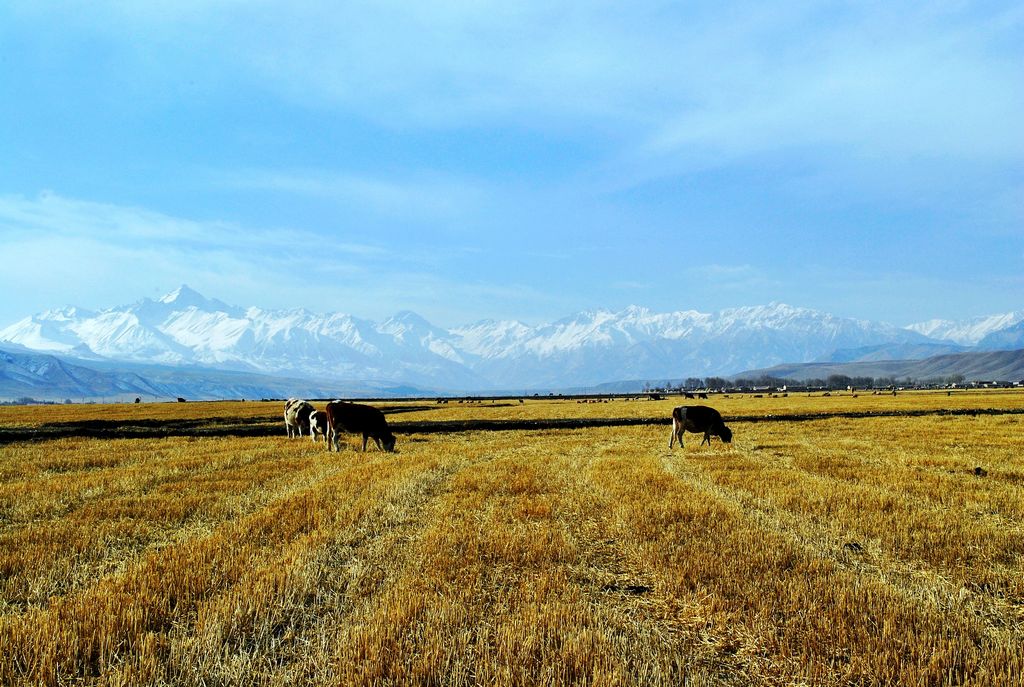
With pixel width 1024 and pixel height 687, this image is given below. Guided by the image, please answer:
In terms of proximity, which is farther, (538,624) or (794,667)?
(538,624)

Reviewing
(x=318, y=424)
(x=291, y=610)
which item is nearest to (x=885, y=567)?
(x=291, y=610)

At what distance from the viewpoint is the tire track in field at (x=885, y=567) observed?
6.78 m

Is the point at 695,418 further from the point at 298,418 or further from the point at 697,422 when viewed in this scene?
the point at 298,418

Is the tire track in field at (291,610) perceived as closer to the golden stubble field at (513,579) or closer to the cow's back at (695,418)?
the golden stubble field at (513,579)

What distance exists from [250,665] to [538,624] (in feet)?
8.93

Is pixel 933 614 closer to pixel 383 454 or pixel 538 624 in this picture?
pixel 538 624

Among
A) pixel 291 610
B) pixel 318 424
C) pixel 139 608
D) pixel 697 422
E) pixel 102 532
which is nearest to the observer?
pixel 139 608

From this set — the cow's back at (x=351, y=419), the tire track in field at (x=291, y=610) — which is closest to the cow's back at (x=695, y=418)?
the cow's back at (x=351, y=419)

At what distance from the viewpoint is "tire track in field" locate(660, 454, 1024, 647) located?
267 inches

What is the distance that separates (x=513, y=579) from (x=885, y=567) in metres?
5.18

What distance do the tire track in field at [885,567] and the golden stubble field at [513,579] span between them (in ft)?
0.16

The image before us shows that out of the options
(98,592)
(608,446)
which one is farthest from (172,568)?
(608,446)

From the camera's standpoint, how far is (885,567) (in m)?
8.45

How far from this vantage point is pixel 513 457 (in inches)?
806
